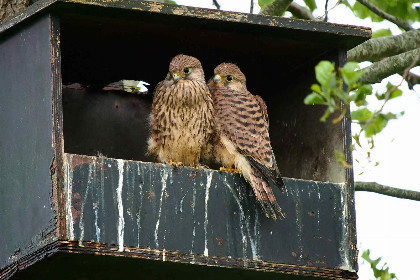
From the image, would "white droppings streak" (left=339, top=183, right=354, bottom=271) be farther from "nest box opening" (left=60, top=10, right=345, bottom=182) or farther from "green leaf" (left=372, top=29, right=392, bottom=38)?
"green leaf" (left=372, top=29, right=392, bottom=38)

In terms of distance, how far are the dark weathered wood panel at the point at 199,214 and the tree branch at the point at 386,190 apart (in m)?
0.98

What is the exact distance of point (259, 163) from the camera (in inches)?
221

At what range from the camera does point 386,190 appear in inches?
255

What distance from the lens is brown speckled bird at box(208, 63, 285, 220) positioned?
538 cm

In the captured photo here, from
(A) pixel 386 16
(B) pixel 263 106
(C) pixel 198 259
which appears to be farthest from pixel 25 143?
(A) pixel 386 16

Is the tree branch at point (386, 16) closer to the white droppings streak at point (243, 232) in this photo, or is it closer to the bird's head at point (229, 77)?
the bird's head at point (229, 77)

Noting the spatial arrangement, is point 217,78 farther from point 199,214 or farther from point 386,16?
point 199,214

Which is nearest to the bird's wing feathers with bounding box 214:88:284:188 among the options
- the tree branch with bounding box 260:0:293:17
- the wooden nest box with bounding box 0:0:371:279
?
the wooden nest box with bounding box 0:0:371:279

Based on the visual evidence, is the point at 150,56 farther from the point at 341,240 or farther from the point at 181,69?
the point at 341,240

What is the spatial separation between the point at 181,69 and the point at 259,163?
2.96 feet

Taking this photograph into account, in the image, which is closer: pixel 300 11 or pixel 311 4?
pixel 300 11

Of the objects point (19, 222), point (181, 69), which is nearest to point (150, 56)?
point (181, 69)

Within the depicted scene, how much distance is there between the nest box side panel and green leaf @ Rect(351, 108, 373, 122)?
57.1 inches

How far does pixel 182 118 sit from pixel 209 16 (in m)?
0.82
